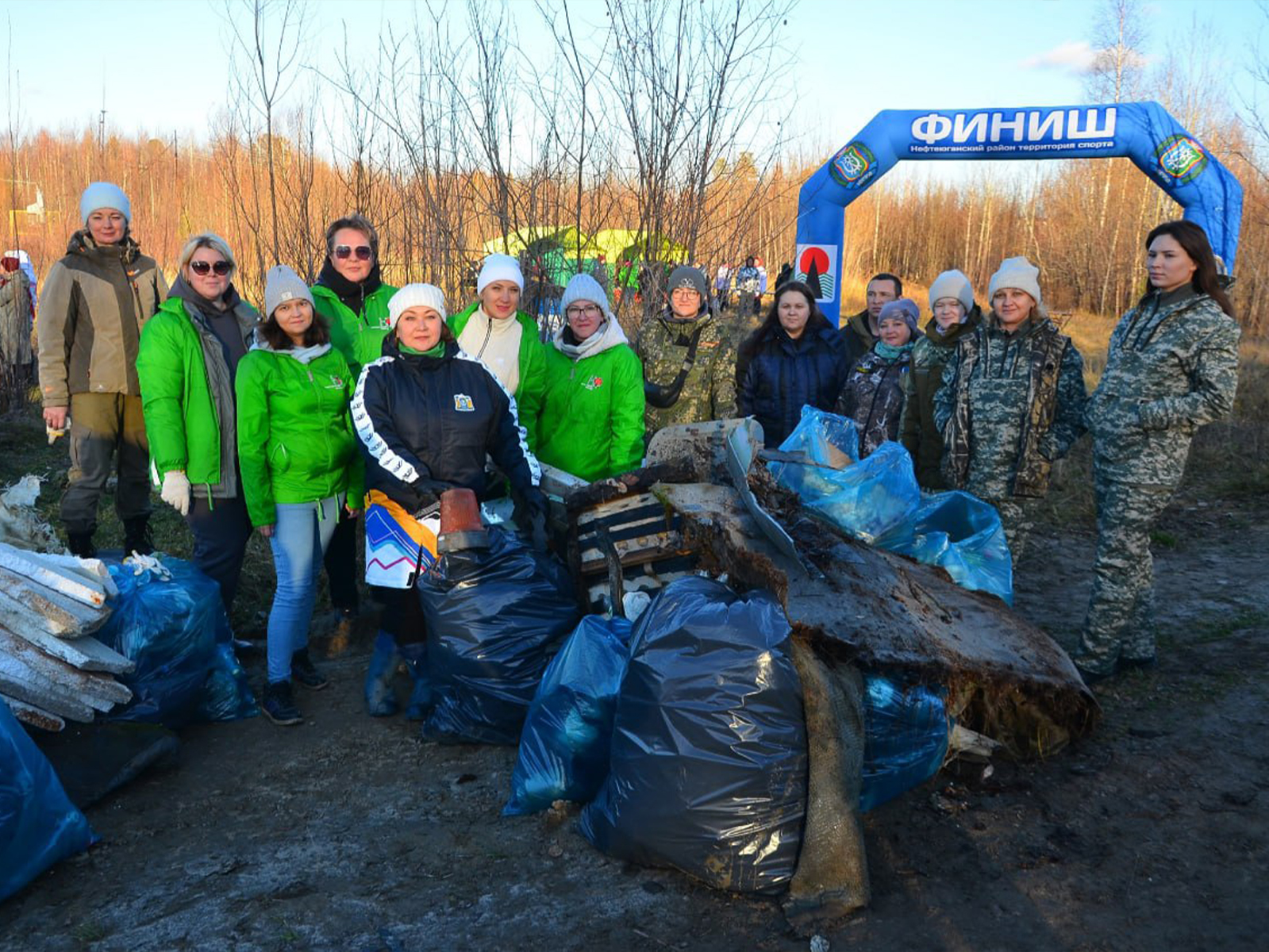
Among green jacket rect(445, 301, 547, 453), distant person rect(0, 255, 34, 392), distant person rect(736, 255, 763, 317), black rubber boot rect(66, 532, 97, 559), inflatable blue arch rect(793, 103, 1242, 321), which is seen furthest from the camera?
distant person rect(0, 255, 34, 392)

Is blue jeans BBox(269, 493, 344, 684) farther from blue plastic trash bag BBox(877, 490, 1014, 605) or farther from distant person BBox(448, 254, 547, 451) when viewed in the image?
blue plastic trash bag BBox(877, 490, 1014, 605)

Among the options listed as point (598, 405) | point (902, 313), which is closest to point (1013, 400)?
point (902, 313)

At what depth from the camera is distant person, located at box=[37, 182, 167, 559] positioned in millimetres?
4430

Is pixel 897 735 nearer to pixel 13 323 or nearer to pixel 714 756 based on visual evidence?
pixel 714 756

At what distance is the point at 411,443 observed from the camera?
356 centimetres

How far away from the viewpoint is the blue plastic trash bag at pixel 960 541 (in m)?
3.56

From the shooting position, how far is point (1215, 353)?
139 inches

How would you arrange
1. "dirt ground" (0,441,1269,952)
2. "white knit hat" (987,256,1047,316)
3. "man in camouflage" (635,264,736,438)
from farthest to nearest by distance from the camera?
"man in camouflage" (635,264,736,438) → "white knit hat" (987,256,1047,316) → "dirt ground" (0,441,1269,952)

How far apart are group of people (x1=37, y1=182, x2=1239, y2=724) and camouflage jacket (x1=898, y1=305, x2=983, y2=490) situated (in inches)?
0.4

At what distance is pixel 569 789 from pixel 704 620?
2.36ft

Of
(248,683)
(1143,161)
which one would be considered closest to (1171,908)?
(248,683)

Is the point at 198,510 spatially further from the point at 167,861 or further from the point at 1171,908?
the point at 1171,908

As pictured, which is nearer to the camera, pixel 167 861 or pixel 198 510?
pixel 167 861

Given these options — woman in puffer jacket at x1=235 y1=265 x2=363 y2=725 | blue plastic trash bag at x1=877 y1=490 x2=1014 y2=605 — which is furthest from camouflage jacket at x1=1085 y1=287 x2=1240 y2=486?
woman in puffer jacket at x1=235 y1=265 x2=363 y2=725
